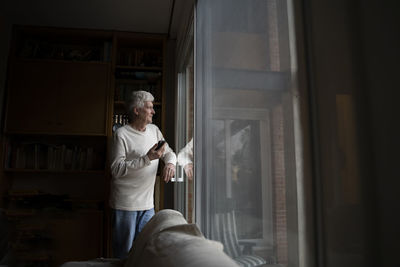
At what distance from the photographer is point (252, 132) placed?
33.2 inches

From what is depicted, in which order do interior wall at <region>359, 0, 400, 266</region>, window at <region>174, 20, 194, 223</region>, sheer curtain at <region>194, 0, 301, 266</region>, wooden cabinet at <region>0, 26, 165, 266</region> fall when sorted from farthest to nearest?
wooden cabinet at <region>0, 26, 165, 266</region>, window at <region>174, 20, 194, 223</region>, sheer curtain at <region>194, 0, 301, 266</region>, interior wall at <region>359, 0, 400, 266</region>

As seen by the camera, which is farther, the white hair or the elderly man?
the white hair

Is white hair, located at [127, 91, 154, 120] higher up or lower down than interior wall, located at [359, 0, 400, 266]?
higher up

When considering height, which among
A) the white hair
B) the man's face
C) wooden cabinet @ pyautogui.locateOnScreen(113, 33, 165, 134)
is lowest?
the man's face

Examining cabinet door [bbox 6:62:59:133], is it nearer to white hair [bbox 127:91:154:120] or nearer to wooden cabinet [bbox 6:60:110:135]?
wooden cabinet [bbox 6:60:110:135]

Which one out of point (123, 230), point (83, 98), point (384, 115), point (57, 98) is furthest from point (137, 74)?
point (384, 115)

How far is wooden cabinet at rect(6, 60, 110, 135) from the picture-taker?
310cm

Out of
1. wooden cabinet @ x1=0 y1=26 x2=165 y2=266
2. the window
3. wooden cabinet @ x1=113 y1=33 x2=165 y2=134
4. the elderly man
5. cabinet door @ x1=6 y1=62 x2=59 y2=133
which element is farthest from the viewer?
wooden cabinet @ x1=113 y1=33 x2=165 y2=134

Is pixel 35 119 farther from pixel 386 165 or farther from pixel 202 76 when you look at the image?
pixel 386 165

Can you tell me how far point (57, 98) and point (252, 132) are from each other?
2913 millimetres

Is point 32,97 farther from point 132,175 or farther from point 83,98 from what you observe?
point 132,175

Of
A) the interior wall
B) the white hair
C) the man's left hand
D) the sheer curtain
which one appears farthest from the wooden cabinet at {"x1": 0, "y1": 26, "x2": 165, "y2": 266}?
the interior wall

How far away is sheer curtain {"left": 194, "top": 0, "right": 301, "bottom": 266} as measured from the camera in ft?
1.95

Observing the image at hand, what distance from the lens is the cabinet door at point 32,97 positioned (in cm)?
308
